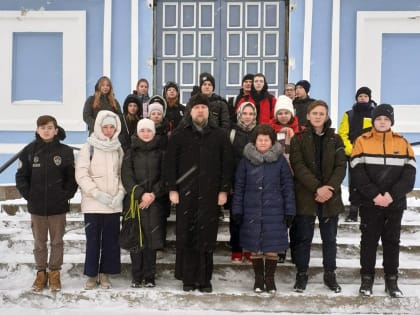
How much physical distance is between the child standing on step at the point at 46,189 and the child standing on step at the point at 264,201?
1.55m

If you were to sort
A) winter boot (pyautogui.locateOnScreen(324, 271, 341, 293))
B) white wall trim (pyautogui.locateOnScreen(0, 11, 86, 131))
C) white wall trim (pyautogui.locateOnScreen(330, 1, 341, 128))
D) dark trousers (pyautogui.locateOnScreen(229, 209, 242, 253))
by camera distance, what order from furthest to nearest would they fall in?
white wall trim (pyautogui.locateOnScreen(0, 11, 86, 131)) < white wall trim (pyautogui.locateOnScreen(330, 1, 341, 128)) < dark trousers (pyautogui.locateOnScreen(229, 209, 242, 253)) < winter boot (pyautogui.locateOnScreen(324, 271, 341, 293))

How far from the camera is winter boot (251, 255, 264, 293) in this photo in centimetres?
423

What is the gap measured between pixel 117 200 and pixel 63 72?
408cm

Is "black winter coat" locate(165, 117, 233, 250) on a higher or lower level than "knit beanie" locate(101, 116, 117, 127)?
lower

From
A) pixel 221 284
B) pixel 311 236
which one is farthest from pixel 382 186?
pixel 221 284

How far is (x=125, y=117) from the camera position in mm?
5496

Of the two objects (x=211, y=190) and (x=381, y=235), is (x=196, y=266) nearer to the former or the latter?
(x=211, y=190)

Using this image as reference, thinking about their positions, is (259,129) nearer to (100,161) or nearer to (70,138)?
(100,161)

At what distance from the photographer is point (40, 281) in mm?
4312

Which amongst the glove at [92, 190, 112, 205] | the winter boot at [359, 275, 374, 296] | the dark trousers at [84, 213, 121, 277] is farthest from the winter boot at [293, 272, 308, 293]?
the glove at [92, 190, 112, 205]

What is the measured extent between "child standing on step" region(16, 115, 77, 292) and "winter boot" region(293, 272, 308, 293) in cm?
213

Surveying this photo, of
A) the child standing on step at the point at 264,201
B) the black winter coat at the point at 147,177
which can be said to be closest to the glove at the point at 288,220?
the child standing on step at the point at 264,201

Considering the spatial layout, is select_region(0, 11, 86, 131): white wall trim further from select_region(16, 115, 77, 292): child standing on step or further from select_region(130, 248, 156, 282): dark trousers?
select_region(130, 248, 156, 282): dark trousers

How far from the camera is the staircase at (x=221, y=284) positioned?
13.7 feet
